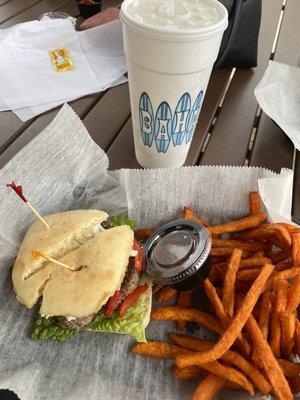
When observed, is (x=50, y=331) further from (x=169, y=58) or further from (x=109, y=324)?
(x=169, y=58)

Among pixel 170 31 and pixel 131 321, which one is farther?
pixel 131 321

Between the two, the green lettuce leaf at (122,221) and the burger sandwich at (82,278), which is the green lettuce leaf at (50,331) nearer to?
the burger sandwich at (82,278)

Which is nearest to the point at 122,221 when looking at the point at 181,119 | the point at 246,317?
the point at 181,119

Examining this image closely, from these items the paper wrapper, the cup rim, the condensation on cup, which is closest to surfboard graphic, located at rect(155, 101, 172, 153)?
the condensation on cup

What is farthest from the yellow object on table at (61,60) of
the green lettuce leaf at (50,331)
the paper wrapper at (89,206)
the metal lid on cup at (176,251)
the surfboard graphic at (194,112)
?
the green lettuce leaf at (50,331)

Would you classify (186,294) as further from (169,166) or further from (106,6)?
(106,6)

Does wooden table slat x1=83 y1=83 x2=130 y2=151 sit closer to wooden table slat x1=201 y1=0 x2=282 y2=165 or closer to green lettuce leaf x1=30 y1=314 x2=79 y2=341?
wooden table slat x1=201 y1=0 x2=282 y2=165
